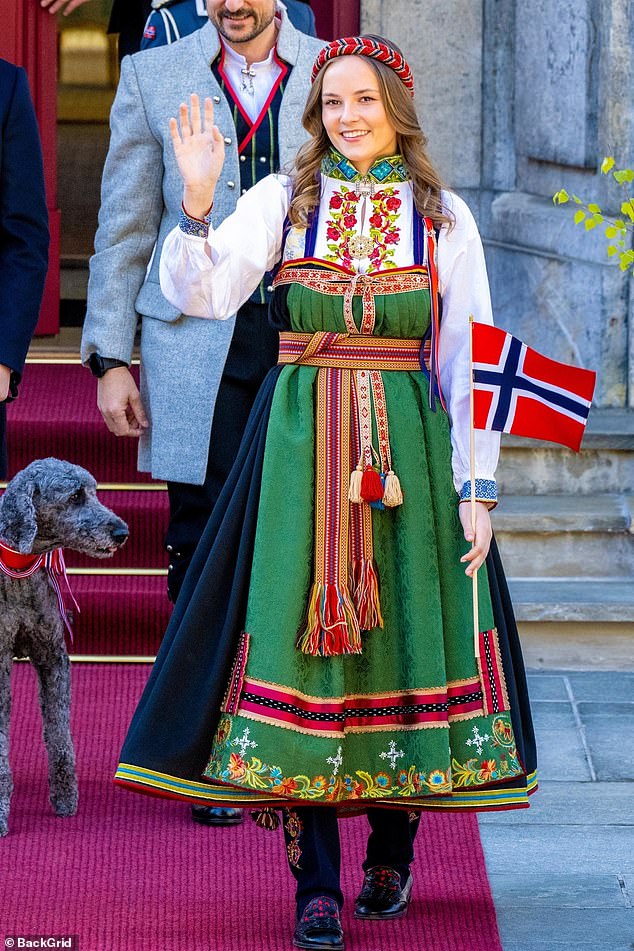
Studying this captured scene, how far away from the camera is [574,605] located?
220 inches

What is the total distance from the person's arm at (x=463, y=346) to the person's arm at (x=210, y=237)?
1.11 ft

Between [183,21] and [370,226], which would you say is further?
[183,21]

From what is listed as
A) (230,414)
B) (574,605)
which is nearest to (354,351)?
(230,414)

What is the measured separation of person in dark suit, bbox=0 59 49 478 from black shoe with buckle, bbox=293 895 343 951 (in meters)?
1.44

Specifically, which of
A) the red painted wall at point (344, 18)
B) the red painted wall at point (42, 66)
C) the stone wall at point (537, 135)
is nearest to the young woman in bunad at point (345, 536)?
the stone wall at point (537, 135)

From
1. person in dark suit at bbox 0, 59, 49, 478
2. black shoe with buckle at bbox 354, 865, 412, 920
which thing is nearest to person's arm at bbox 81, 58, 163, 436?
person in dark suit at bbox 0, 59, 49, 478

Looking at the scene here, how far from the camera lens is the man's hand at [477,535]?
10.7 feet

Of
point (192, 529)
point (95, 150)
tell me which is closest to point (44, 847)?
point (192, 529)

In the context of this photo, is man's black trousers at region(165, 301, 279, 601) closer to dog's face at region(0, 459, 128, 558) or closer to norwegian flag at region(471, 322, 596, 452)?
dog's face at region(0, 459, 128, 558)

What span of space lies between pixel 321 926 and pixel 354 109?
1565 millimetres

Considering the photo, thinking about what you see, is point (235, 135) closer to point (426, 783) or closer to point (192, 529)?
point (192, 529)

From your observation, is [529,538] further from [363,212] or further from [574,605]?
[363,212]

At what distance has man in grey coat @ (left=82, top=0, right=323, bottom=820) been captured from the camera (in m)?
4.11

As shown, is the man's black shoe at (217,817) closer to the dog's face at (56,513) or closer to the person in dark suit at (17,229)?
the dog's face at (56,513)
